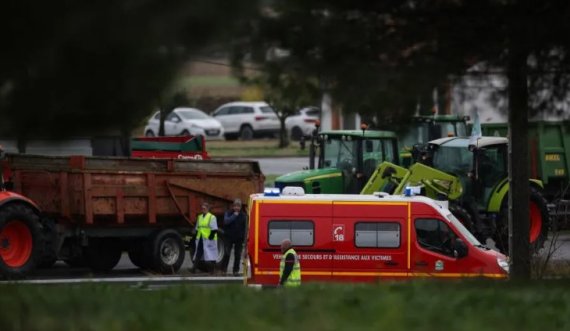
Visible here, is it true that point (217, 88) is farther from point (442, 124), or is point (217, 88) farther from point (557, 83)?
point (557, 83)

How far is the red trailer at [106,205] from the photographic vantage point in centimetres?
2327

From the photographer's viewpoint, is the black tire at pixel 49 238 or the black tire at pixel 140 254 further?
the black tire at pixel 140 254

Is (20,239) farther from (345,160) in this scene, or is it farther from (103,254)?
(345,160)

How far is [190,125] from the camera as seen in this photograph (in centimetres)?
5397

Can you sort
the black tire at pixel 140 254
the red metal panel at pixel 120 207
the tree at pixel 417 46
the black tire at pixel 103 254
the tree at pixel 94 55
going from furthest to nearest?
1. the black tire at pixel 103 254
2. the black tire at pixel 140 254
3. the red metal panel at pixel 120 207
4. the tree at pixel 417 46
5. the tree at pixel 94 55

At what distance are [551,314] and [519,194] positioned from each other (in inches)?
324

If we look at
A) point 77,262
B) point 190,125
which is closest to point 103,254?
point 77,262

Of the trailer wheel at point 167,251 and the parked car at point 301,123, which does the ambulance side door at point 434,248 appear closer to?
the trailer wheel at point 167,251

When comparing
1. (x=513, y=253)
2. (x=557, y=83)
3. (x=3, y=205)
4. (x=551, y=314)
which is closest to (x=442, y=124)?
(x=3, y=205)

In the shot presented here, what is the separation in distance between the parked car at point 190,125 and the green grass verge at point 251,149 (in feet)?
1.99

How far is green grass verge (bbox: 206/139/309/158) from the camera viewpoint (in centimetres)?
4881

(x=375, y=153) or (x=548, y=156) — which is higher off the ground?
(x=375, y=153)

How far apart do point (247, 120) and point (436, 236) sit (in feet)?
128

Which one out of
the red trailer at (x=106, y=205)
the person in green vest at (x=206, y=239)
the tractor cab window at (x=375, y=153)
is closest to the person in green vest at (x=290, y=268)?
the red trailer at (x=106, y=205)
